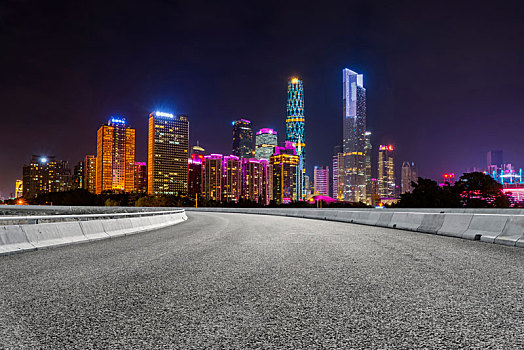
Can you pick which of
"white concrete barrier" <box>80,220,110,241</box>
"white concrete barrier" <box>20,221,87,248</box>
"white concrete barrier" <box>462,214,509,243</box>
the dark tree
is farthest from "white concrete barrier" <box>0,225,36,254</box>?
the dark tree

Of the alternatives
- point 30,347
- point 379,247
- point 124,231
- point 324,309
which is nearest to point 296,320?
point 324,309

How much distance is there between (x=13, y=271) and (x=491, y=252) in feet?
33.9

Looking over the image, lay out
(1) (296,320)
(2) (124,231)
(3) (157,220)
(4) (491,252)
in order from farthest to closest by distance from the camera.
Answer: (3) (157,220), (2) (124,231), (4) (491,252), (1) (296,320)

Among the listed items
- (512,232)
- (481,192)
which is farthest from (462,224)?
(481,192)

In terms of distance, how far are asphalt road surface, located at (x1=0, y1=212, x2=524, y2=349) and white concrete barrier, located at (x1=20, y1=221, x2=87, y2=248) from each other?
1.64 metres

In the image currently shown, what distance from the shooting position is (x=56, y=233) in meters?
11.7

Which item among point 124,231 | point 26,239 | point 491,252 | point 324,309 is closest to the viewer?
point 324,309

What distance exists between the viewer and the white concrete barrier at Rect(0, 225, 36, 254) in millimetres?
9656

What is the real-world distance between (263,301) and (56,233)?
9.04m

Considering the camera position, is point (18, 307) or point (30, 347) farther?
point (18, 307)

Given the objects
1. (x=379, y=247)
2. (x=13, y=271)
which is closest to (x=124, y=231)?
(x=13, y=271)

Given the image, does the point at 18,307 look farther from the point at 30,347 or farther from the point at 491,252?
the point at 491,252

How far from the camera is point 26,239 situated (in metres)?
10.5

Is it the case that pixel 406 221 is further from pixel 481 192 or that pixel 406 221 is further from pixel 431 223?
pixel 481 192
